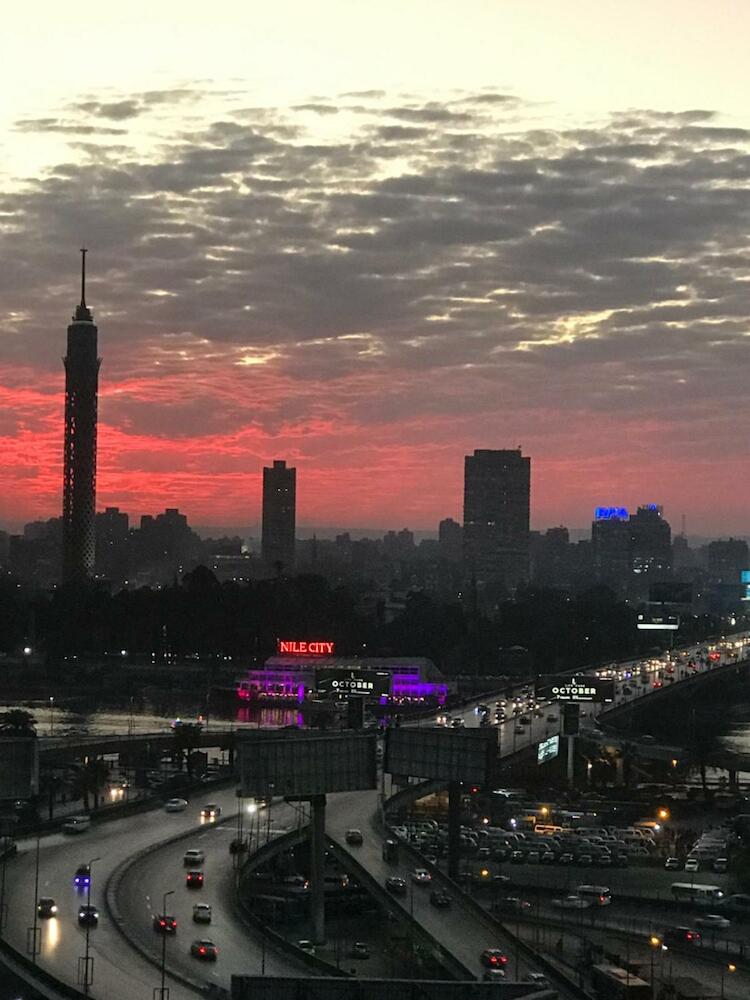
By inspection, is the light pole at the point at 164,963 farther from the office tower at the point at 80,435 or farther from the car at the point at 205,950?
the office tower at the point at 80,435

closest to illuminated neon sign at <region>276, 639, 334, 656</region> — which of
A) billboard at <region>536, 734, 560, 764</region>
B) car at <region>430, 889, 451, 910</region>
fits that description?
billboard at <region>536, 734, 560, 764</region>

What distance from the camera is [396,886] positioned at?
28.8 m

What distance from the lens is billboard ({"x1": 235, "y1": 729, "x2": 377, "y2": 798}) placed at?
2655 cm

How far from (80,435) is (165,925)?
92.8m

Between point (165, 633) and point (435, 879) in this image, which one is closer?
point (435, 879)

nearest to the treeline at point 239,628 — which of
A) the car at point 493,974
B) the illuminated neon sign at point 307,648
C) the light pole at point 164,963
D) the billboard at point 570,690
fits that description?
the illuminated neon sign at point 307,648

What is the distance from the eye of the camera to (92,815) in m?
35.6

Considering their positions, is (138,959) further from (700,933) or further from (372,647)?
(372,647)

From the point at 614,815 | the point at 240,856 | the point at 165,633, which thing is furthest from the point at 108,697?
the point at 240,856

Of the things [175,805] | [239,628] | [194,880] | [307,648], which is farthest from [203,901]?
[239,628]

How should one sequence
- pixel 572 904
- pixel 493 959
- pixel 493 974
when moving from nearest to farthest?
1. pixel 493 974
2. pixel 493 959
3. pixel 572 904

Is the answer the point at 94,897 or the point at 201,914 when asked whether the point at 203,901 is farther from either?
the point at 94,897

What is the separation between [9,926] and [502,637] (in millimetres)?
72971

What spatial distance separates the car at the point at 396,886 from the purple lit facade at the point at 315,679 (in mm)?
36938
